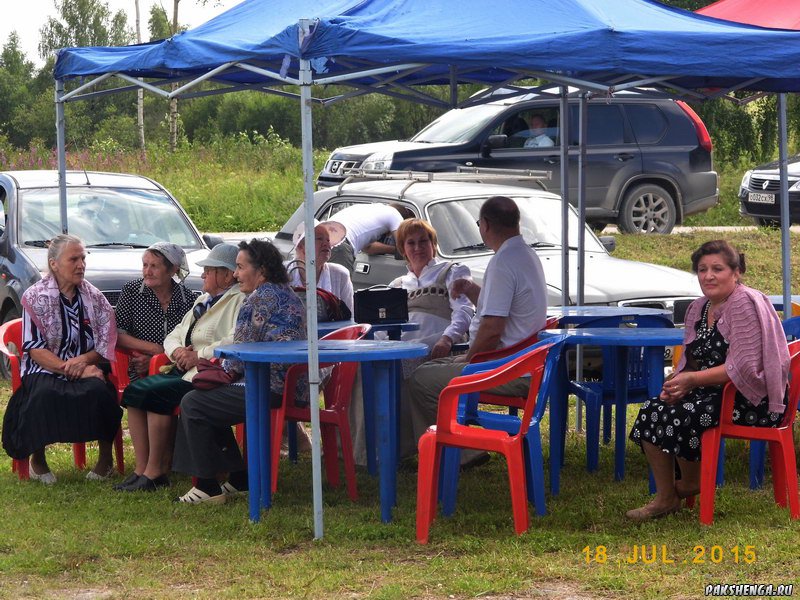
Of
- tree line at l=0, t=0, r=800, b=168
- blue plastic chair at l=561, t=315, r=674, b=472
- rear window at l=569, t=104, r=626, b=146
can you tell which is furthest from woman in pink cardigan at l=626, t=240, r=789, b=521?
tree line at l=0, t=0, r=800, b=168

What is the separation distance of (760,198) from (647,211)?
184cm

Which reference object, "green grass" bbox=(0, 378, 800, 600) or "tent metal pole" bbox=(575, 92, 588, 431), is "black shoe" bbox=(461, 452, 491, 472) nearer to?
"green grass" bbox=(0, 378, 800, 600)

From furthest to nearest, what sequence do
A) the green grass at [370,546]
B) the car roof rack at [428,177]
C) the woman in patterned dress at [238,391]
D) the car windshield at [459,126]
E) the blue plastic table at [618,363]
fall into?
1. the car windshield at [459,126]
2. the car roof rack at [428,177]
3. the woman in patterned dress at [238,391]
4. the blue plastic table at [618,363]
5. the green grass at [370,546]

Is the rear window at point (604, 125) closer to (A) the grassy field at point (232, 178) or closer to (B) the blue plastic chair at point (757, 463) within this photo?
(A) the grassy field at point (232, 178)

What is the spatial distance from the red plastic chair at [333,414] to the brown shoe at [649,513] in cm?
143

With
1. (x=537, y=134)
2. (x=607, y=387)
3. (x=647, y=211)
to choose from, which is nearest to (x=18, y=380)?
(x=607, y=387)

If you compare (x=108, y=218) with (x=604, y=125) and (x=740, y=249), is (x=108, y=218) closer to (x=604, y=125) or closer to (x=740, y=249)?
(x=604, y=125)

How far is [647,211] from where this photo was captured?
15938 millimetres

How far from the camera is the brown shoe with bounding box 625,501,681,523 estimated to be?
5.50m

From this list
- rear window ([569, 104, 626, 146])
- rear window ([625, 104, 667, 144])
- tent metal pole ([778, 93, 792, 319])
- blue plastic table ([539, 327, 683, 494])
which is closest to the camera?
blue plastic table ([539, 327, 683, 494])

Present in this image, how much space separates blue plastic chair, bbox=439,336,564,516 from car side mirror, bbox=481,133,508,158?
9021 millimetres

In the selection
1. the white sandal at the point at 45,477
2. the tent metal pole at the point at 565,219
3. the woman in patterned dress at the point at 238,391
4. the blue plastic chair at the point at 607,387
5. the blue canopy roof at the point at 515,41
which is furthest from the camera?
the tent metal pole at the point at 565,219

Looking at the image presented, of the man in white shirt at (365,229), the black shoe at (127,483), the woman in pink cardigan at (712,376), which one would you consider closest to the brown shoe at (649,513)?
the woman in pink cardigan at (712,376)

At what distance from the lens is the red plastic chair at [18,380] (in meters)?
6.72
